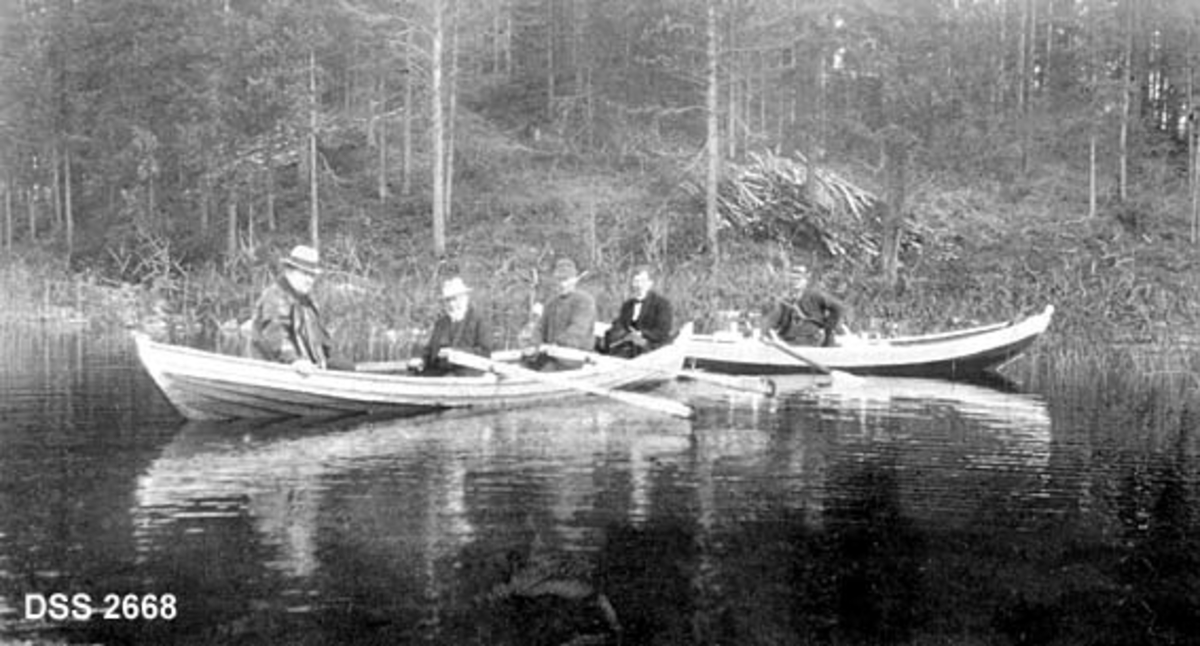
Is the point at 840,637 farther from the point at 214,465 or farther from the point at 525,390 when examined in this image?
the point at 525,390

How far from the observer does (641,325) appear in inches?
701

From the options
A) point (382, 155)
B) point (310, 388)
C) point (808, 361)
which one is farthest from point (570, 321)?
point (382, 155)

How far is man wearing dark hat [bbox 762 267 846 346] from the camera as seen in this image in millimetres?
20234

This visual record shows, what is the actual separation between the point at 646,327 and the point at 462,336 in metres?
4.20

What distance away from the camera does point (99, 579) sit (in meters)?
6.92

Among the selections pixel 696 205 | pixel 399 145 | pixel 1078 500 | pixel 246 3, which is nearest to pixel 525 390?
pixel 1078 500

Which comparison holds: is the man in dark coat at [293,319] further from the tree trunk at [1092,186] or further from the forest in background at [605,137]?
the tree trunk at [1092,186]

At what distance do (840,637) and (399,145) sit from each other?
36504 millimetres

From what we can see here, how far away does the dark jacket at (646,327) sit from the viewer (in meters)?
17.6

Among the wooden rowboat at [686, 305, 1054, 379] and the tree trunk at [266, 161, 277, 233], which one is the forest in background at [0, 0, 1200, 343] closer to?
the tree trunk at [266, 161, 277, 233]

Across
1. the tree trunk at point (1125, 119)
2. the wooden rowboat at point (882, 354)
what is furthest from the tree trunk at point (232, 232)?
the tree trunk at point (1125, 119)

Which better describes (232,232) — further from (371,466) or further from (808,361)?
(371,466)

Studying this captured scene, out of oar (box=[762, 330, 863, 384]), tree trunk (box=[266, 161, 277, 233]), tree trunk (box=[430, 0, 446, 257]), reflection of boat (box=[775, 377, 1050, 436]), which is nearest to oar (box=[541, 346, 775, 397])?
reflection of boat (box=[775, 377, 1050, 436])

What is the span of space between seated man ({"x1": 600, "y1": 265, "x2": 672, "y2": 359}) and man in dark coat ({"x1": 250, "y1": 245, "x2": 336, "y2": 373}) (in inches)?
211
